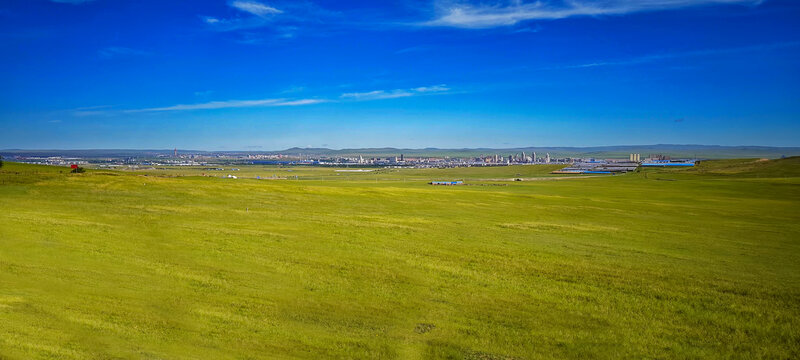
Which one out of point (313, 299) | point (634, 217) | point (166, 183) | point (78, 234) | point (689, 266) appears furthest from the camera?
point (166, 183)

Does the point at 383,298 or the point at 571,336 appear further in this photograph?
the point at 383,298

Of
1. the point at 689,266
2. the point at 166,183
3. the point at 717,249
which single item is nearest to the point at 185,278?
the point at 689,266

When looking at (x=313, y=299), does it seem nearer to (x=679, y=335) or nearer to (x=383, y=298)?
(x=383, y=298)

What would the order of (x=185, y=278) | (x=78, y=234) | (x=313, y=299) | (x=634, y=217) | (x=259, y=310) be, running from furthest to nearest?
(x=634, y=217) < (x=78, y=234) < (x=185, y=278) < (x=313, y=299) < (x=259, y=310)

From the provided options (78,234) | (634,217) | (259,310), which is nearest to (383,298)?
(259,310)

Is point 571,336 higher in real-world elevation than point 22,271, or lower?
lower

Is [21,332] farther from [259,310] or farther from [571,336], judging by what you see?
[571,336]
